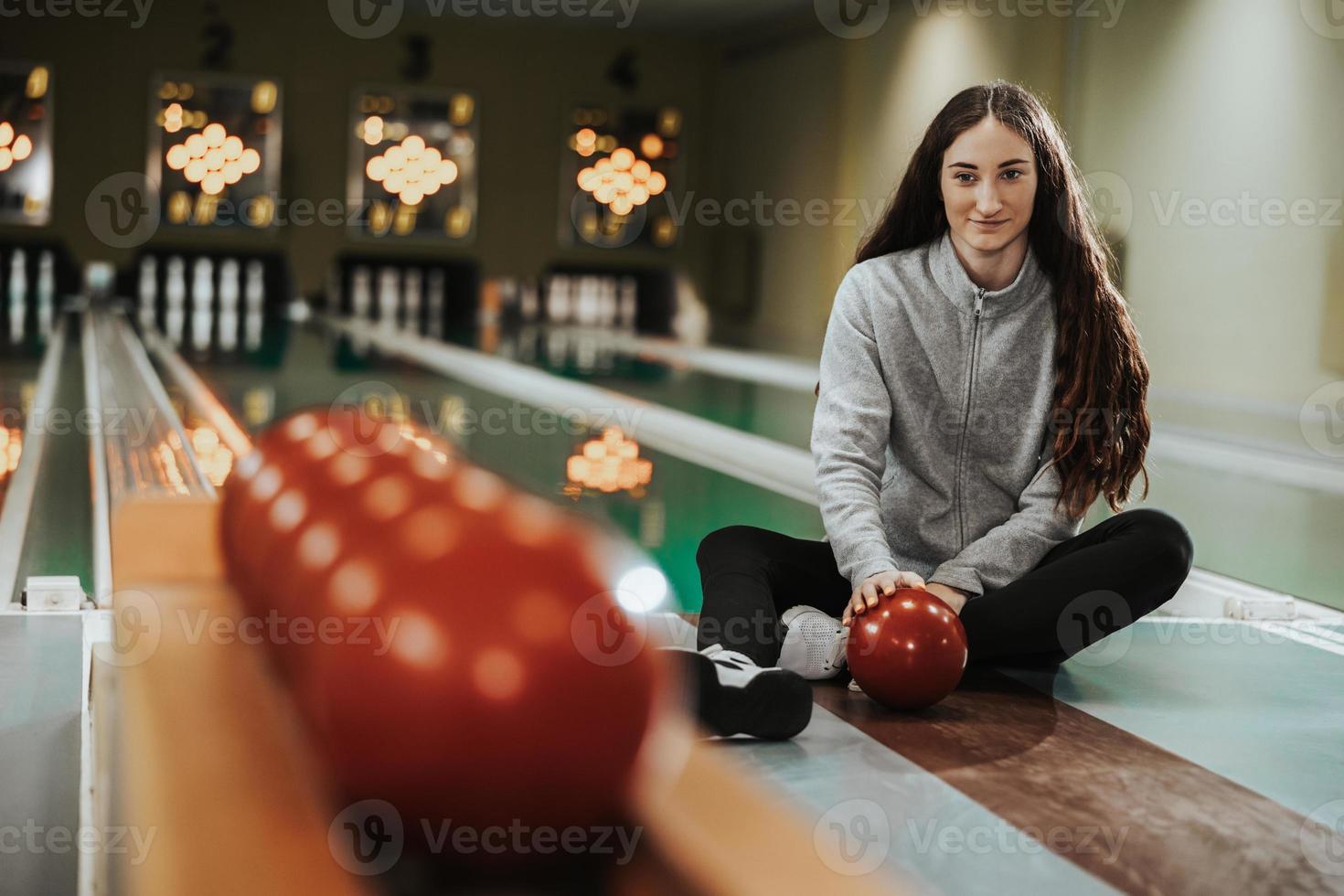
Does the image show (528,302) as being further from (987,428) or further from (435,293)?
(987,428)

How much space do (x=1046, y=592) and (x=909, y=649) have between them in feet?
1.01

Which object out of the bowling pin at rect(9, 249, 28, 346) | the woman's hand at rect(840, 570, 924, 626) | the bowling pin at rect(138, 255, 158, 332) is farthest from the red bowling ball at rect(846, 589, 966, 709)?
the bowling pin at rect(138, 255, 158, 332)

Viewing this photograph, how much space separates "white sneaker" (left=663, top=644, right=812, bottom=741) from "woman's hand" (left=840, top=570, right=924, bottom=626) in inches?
6.8

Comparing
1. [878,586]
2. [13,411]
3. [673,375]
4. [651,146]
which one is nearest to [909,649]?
[878,586]

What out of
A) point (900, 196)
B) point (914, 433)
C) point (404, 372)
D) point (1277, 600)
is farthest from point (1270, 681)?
point (404, 372)

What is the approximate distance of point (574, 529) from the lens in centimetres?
105

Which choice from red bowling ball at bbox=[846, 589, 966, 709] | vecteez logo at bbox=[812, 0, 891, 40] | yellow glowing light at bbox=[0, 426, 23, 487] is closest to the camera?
red bowling ball at bbox=[846, 589, 966, 709]

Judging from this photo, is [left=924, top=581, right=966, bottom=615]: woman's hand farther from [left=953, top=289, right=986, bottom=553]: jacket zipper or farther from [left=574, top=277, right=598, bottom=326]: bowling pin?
[left=574, top=277, right=598, bottom=326]: bowling pin

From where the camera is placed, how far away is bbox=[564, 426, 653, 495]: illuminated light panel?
3877 millimetres

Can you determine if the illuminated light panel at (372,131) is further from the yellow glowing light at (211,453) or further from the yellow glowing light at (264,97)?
the yellow glowing light at (211,453)

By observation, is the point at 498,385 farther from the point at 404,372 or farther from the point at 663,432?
the point at 663,432

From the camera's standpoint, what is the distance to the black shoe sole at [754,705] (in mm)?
1565

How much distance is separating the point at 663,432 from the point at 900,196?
3.02 m

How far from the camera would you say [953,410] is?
2.00 m
